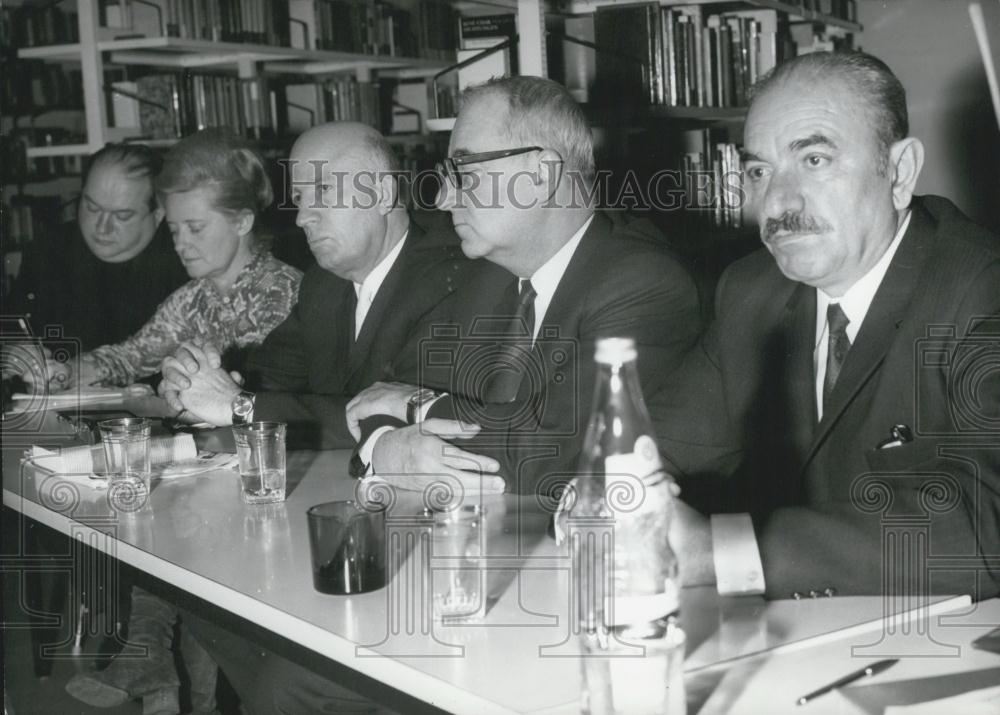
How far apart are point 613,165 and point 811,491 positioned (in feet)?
6.40

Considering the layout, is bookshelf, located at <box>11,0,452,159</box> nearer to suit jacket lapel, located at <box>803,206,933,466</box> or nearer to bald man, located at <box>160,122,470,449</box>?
bald man, located at <box>160,122,470,449</box>

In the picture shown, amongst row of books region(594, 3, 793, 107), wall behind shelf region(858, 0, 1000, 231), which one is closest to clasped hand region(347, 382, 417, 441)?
row of books region(594, 3, 793, 107)

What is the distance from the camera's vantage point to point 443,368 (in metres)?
2.25

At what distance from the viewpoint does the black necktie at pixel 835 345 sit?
4.92 ft

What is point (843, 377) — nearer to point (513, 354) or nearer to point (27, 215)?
point (513, 354)

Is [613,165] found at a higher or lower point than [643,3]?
lower

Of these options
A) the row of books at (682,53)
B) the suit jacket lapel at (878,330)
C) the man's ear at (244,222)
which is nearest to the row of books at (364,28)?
the row of books at (682,53)

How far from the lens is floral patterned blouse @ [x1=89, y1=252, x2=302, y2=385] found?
2.86 m

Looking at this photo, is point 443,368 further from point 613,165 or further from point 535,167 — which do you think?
point 613,165

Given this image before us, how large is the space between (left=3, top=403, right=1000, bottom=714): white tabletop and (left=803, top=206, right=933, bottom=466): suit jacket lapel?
344 millimetres

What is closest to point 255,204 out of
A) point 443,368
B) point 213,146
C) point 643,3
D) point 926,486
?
point 213,146

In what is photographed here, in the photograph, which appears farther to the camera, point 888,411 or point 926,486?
point 888,411

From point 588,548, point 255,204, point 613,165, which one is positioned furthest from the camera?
point 613,165

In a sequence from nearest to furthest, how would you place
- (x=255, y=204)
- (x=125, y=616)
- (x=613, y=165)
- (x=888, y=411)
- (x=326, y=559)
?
1. (x=326, y=559)
2. (x=888, y=411)
3. (x=125, y=616)
4. (x=255, y=204)
5. (x=613, y=165)
